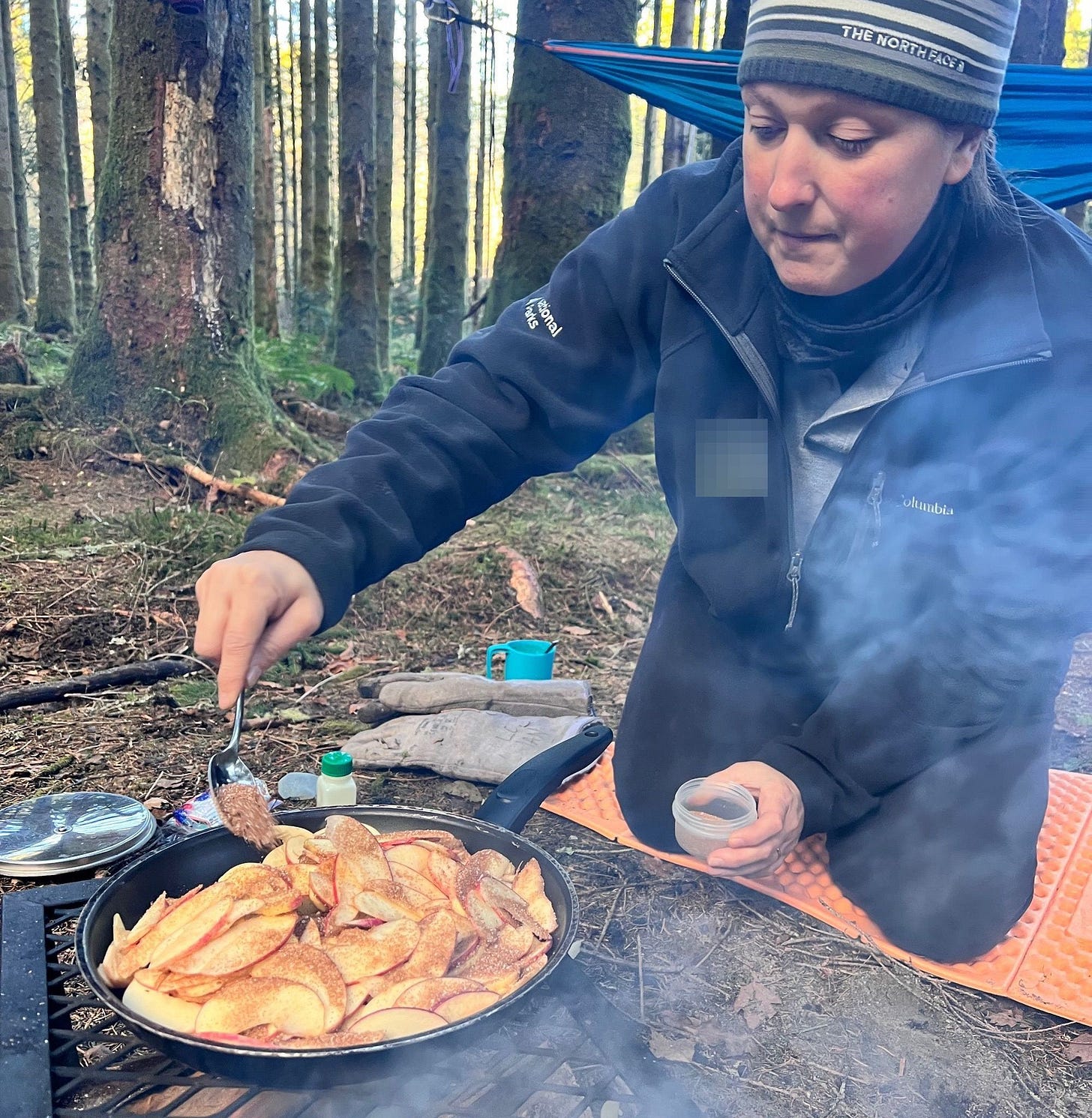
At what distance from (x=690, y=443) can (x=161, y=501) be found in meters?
3.71

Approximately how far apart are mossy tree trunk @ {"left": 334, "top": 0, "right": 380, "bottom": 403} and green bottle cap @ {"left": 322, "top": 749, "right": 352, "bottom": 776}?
7.97m

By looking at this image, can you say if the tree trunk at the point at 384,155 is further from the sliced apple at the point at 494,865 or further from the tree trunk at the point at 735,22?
the sliced apple at the point at 494,865

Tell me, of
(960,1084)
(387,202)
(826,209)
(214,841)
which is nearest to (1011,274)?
(826,209)

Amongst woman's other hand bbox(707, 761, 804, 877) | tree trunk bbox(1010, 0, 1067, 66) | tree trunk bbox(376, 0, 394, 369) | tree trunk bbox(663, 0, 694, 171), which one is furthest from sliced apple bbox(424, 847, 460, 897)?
tree trunk bbox(376, 0, 394, 369)

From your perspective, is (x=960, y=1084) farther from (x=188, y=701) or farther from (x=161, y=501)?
(x=161, y=501)

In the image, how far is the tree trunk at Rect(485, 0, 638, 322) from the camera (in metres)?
6.53

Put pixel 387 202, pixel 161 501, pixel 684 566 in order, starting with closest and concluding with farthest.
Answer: pixel 684 566
pixel 161 501
pixel 387 202

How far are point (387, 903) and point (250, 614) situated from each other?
21.2 inches

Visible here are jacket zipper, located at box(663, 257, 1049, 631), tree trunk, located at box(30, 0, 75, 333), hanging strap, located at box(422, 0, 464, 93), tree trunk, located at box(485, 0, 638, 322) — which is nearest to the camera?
jacket zipper, located at box(663, 257, 1049, 631)

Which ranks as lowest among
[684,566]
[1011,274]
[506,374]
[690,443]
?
[684,566]

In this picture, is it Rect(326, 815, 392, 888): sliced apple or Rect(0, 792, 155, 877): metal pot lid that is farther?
Rect(0, 792, 155, 877): metal pot lid

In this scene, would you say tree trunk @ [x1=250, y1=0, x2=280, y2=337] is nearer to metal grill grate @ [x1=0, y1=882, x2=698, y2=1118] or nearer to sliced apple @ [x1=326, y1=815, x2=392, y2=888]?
sliced apple @ [x1=326, y1=815, x2=392, y2=888]

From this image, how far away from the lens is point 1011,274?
2002mm

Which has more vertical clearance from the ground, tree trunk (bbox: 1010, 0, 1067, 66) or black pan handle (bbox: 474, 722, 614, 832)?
tree trunk (bbox: 1010, 0, 1067, 66)
